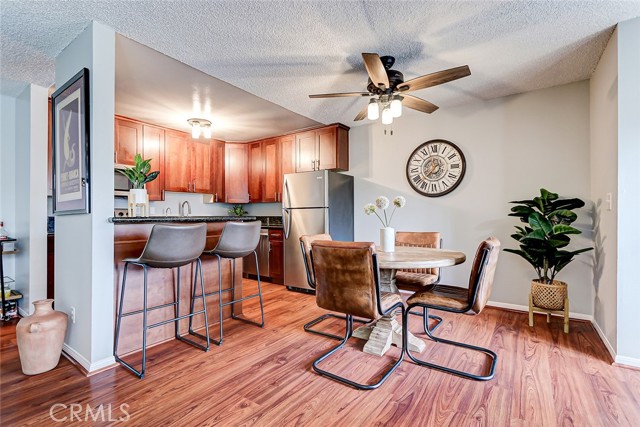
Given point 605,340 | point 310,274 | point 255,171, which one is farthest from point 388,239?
point 255,171

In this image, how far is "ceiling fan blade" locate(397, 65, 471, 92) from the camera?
2064 millimetres

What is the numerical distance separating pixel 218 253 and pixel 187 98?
1.95 metres

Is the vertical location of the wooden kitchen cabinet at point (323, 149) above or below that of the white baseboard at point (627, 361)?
above

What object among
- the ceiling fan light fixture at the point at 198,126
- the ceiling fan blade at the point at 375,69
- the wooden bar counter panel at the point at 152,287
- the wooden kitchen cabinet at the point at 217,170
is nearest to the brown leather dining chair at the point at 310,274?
the wooden bar counter panel at the point at 152,287

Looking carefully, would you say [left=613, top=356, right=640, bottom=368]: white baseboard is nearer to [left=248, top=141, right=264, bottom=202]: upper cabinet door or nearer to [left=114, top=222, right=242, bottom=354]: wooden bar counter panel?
[left=114, top=222, right=242, bottom=354]: wooden bar counter panel

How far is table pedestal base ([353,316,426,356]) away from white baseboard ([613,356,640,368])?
1.28 meters

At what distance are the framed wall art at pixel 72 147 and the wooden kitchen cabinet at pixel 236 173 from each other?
2848mm

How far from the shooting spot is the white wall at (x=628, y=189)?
2053 mm

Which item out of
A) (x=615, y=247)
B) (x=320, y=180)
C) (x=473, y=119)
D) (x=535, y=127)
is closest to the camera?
(x=615, y=247)

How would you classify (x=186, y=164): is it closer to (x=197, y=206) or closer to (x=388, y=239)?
(x=197, y=206)

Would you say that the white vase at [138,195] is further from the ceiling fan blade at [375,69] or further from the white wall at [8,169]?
the ceiling fan blade at [375,69]

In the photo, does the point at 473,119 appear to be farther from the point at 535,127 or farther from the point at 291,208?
the point at 291,208

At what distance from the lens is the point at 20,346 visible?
76.8 inches

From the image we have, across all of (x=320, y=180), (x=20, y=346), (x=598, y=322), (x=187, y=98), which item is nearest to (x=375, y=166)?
(x=320, y=180)
